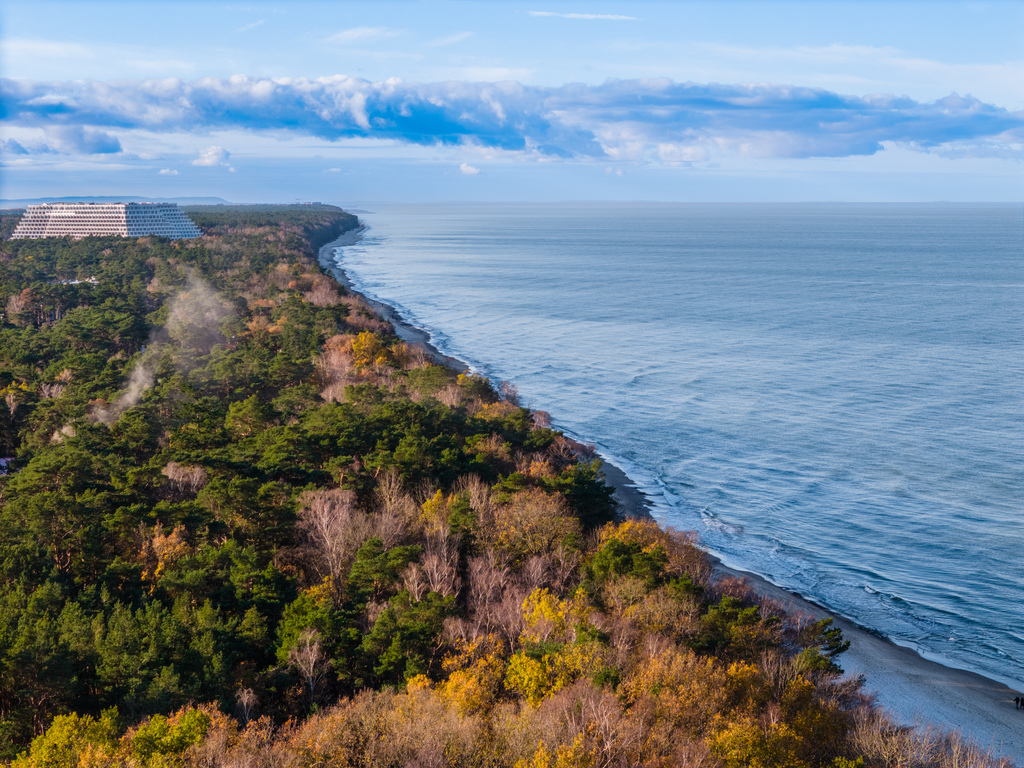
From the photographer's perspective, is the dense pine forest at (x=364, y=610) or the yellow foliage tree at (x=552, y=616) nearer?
the dense pine forest at (x=364, y=610)

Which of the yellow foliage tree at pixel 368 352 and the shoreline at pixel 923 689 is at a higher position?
the yellow foliage tree at pixel 368 352

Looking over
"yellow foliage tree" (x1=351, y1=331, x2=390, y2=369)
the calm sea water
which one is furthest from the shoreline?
"yellow foliage tree" (x1=351, y1=331, x2=390, y2=369)

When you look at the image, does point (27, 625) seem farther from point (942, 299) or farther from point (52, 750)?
point (942, 299)

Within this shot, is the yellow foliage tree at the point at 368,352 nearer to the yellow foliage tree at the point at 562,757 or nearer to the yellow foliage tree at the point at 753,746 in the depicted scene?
the yellow foliage tree at the point at 753,746

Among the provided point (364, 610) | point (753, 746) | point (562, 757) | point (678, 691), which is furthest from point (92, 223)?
point (753, 746)

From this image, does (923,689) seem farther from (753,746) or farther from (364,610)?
(364,610)

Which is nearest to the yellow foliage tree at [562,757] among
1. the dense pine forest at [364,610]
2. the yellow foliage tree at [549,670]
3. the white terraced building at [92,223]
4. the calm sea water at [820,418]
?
the dense pine forest at [364,610]

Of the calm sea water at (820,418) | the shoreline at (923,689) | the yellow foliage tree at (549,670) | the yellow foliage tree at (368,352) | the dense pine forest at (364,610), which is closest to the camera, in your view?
the dense pine forest at (364,610)

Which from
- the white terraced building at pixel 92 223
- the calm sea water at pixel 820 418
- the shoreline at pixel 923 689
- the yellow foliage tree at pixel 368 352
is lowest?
the shoreline at pixel 923 689
